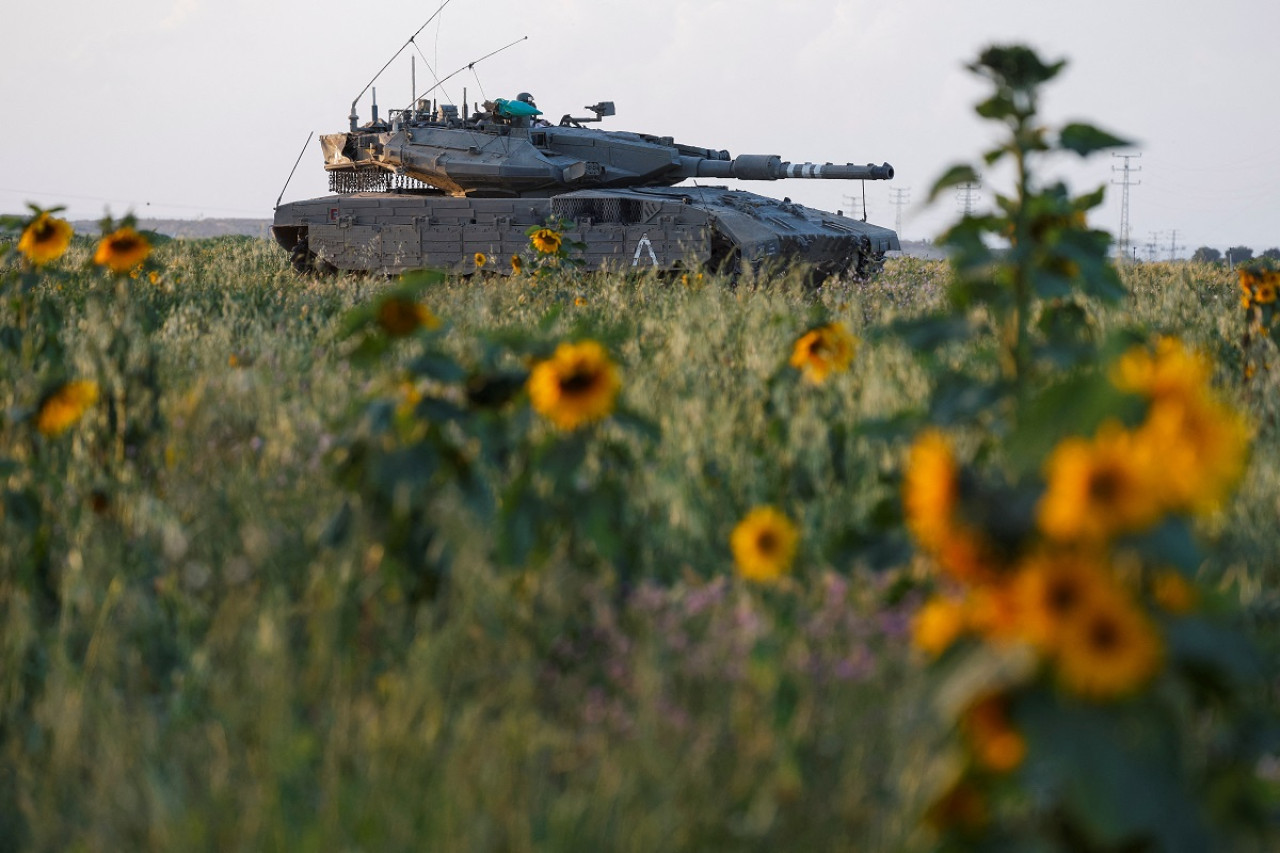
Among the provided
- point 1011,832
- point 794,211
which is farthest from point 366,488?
point 794,211

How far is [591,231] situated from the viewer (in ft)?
41.3

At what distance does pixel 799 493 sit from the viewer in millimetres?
3262

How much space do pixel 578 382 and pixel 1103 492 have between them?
1267 millimetres

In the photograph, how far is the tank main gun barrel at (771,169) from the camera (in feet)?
43.3

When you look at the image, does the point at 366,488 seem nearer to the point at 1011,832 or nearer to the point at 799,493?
the point at 799,493

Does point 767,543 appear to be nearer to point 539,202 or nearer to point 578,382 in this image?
point 578,382

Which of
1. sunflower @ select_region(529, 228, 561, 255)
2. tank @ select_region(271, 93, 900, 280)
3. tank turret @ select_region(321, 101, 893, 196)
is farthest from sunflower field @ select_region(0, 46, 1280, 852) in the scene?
tank turret @ select_region(321, 101, 893, 196)

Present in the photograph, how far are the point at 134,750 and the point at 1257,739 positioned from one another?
1777 mm

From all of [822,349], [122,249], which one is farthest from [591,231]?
[822,349]

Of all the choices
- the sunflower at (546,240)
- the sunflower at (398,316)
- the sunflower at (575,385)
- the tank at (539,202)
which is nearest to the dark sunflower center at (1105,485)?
the sunflower at (575,385)

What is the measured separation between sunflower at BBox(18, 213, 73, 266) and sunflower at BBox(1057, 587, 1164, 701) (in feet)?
12.7

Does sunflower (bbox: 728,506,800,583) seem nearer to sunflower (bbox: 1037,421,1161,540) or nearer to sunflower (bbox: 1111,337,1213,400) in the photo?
sunflower (bbox: 1111,337,1213,400)

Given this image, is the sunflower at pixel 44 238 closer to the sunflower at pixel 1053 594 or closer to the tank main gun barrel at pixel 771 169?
the sunflower at pixel 1053 594

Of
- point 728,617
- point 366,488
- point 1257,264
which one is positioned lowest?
point 728,617
